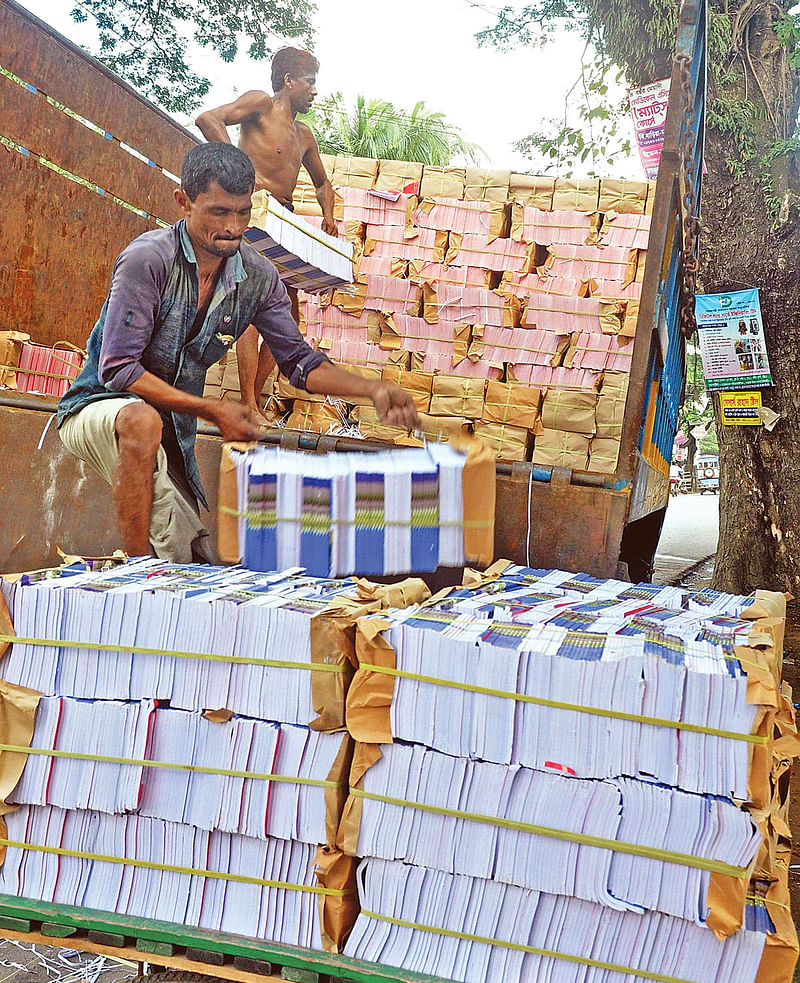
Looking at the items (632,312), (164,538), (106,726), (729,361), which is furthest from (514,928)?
(729,361)

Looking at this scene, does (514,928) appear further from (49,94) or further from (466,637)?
(49,94)

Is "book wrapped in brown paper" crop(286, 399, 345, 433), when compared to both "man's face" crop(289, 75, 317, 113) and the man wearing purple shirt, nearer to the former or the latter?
the man wearing purple shirt

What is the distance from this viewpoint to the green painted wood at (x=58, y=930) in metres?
1.95

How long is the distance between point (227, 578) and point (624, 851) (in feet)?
3.81

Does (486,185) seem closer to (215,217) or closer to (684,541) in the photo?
(215,217)

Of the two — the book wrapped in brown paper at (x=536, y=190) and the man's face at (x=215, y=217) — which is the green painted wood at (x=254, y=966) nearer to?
the man's face at (x=215, y=217)

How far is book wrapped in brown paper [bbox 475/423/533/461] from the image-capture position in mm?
4805

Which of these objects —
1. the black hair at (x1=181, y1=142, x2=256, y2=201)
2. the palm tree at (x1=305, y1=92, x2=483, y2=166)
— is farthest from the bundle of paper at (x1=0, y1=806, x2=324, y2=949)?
the palm tree at (x1=305, y1=92, x2=483, y2=166)

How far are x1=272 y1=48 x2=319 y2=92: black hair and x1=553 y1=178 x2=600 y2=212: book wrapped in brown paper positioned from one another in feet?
5.23

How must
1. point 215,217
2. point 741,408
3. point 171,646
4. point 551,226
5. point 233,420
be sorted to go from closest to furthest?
point 171,646, point 233,420, point 215,217, point 551,226, point 741,408

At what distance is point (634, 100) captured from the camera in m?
6.92

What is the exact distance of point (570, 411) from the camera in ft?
15.6

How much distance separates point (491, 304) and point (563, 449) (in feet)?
3.13

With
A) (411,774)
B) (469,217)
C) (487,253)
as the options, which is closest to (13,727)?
(411,774)
